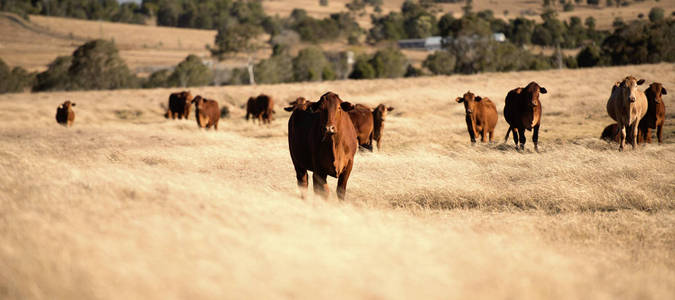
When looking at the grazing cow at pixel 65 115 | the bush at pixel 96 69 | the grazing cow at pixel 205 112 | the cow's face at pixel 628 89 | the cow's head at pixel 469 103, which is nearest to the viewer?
the cow's face at pixel 628 89

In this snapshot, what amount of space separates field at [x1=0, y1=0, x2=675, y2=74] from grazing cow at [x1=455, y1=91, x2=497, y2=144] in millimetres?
63703

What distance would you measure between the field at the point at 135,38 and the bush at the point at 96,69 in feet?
46.3

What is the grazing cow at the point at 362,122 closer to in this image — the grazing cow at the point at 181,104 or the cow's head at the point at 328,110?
the cow's head at the point at 328,110

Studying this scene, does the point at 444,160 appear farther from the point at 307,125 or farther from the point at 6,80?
the point at 6,80

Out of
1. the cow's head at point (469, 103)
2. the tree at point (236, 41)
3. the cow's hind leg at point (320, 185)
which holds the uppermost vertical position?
the tree at point (236, 41)

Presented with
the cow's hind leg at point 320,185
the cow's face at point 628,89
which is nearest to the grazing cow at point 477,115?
the cow's face at point 628,89

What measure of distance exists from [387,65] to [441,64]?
21.1 feet

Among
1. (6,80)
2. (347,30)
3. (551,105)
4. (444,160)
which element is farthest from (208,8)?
(444,160)

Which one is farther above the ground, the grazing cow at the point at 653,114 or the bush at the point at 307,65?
the bush at the point at 307,65

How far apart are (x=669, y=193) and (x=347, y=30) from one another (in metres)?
113

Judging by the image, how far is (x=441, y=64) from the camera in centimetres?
6538

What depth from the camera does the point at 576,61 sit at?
58.8 metres

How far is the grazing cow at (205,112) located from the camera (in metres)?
22.8

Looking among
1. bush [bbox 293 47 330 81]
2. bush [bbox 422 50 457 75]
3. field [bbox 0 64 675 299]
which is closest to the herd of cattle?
field [bbox 0 64 675 299]
